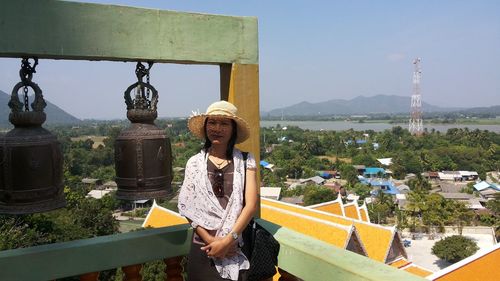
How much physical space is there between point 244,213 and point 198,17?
1.03 metres

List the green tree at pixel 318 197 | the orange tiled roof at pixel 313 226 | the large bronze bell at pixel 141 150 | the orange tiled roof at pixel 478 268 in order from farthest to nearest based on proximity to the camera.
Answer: the green tree at pixel 318 197, the orange tiled roof at pixel 313 226, the orange tiled roof at pixel 478 268, the large bronze bell at pixel 141 150

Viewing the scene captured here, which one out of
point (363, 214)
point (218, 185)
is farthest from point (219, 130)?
point (363, 214)

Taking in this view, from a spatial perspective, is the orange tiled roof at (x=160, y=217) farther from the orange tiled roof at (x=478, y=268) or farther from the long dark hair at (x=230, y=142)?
the long dark hair at (x=230, y=142)

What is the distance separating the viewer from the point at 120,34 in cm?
195

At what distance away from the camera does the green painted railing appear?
153 cm

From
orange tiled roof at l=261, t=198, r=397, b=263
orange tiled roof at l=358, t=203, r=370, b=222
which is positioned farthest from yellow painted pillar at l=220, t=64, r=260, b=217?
orange tiled roof at l=358, t=203, r=370, b=222

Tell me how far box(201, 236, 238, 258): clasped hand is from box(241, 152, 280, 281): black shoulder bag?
11 cm

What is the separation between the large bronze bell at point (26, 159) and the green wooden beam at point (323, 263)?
108 centimetres

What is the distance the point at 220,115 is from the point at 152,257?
0.85 metres

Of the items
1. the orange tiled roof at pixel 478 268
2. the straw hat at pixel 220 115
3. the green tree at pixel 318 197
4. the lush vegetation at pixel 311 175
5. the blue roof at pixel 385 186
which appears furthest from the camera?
the blue roof at pixel 385 186

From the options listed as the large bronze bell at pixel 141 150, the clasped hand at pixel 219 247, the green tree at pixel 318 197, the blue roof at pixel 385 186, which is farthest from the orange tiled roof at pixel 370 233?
the blue roof at pixel 385 186

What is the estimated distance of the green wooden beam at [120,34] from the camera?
174cm

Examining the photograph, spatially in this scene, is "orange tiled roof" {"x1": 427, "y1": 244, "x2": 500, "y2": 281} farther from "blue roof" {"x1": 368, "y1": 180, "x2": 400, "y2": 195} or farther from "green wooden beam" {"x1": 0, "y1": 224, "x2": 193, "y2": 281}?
"blue roof" {"x1": 368, "y1": 180, "x2": 400, "y2": 195}

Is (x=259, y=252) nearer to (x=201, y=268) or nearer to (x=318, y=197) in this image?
(x=201, y=268)
